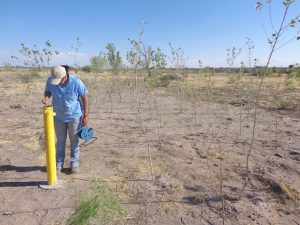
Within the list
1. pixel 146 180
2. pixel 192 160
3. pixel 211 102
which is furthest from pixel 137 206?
pixel 211 102

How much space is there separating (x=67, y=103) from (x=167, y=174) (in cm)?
175

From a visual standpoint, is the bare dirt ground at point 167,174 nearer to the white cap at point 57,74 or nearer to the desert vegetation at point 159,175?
the desert vegetation at point 159,175

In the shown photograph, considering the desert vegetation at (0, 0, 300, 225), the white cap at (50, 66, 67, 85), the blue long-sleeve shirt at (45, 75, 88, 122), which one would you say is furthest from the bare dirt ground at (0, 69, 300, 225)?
the white cap at (50, 66, 67, 85)

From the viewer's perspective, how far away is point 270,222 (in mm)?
3934

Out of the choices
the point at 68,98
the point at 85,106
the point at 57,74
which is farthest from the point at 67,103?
the point at 57,74

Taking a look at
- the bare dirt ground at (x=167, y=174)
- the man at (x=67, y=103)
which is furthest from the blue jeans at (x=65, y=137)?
the bare dirt ground at (x=167, y=174)

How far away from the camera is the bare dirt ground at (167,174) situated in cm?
401

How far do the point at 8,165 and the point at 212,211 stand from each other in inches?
126

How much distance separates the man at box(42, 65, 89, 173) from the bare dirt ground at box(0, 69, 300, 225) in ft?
1.68

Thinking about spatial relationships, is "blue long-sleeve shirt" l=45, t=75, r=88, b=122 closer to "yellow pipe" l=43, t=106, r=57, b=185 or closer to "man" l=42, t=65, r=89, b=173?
"man" l=42, t=65, r=89, b=173

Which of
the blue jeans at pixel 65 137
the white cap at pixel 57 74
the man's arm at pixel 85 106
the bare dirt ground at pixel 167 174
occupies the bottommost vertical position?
the bare dirt ground at pixel 167 174

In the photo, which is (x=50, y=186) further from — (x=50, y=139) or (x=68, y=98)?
(x=68, y=98)

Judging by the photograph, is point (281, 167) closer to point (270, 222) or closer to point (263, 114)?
point (270, 222)

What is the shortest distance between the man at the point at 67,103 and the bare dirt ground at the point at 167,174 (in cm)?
51
